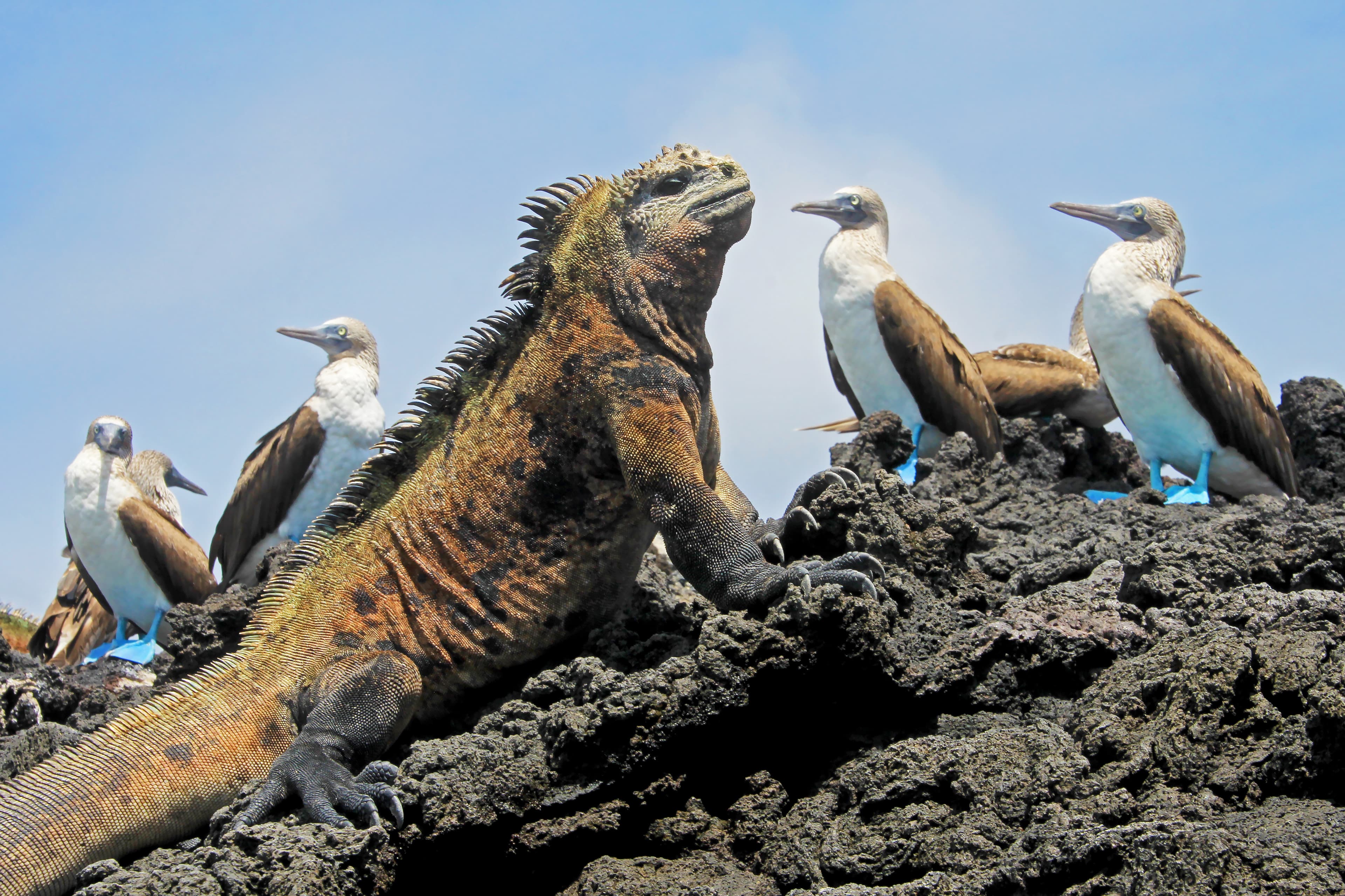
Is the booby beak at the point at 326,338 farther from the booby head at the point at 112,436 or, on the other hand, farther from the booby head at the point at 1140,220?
the booby head at the point at 1140,220

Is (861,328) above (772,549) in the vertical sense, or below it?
above

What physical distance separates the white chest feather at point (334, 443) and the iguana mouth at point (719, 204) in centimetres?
616

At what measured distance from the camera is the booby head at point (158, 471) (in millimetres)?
15102

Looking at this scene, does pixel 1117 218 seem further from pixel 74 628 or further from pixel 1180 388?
pixel 74 628

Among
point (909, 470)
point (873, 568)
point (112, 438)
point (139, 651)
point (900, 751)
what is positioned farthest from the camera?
point (112, 438)

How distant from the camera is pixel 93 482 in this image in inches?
479

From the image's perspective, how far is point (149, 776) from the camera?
16.8ft

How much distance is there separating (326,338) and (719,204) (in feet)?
29.3

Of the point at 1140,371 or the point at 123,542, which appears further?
the point at 123,542

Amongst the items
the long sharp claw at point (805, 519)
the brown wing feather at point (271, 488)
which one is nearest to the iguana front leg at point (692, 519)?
the long sharp claw at point (805, 519)

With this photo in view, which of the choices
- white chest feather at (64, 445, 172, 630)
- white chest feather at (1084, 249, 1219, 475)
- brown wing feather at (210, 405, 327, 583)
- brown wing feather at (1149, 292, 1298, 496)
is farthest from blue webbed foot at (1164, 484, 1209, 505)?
white chest feather at (64, 445, 172, 630)

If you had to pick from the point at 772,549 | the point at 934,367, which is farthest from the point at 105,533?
the point at 772,549

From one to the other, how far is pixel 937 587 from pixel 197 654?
397cm

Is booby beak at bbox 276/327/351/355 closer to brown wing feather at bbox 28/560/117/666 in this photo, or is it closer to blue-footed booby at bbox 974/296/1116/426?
brown wing feather at bbox 28/560/117/666
